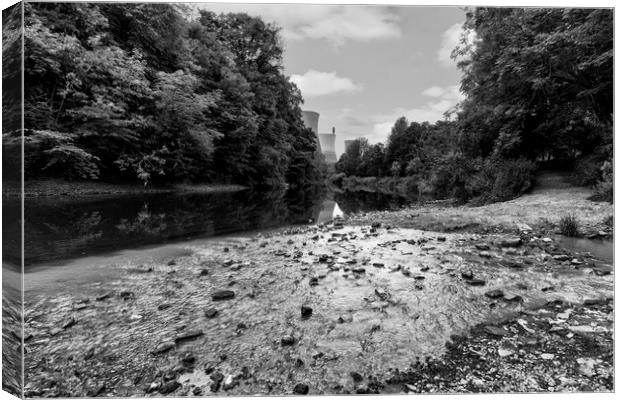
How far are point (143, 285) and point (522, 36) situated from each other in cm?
558

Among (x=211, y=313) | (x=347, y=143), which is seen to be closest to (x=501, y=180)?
(x=347, y=143)

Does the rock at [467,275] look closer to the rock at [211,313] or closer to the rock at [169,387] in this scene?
the rock at [211,313]

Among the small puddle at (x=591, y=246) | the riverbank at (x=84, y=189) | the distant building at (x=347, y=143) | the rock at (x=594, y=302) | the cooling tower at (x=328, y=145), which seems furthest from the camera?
the distant building at (x=347, y=143)

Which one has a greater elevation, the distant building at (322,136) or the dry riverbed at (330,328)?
the distant building at (322,136)

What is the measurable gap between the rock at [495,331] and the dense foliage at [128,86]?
9.74 feet

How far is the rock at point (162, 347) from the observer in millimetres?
2232

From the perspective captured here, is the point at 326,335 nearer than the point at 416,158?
Yes

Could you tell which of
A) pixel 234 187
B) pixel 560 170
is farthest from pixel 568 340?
pixel 234 187

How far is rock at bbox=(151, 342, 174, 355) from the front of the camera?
2232mm

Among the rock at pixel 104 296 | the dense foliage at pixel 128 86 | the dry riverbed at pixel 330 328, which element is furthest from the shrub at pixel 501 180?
the rock at pixel 104 296

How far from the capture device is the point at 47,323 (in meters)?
2.58

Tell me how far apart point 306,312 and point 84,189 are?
3547 mm

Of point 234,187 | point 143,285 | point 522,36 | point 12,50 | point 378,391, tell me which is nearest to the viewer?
point 378,391

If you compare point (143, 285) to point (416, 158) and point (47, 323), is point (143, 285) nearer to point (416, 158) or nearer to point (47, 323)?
point (47, 323)
